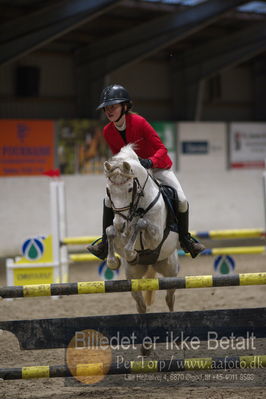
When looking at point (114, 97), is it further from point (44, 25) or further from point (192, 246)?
point (44, 25)

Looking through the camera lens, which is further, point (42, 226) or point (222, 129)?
point (222, 129)

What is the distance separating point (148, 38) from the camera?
1207 centimetres

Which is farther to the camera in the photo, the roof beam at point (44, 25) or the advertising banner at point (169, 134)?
the advertising banner at point (169, 134)

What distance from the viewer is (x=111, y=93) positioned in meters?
4.08

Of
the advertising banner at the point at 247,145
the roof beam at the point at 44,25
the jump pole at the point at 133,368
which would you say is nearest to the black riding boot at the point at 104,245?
the jump pole at the point at 133,368

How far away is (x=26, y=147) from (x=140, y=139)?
7758 mm

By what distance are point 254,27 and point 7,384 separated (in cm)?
1068

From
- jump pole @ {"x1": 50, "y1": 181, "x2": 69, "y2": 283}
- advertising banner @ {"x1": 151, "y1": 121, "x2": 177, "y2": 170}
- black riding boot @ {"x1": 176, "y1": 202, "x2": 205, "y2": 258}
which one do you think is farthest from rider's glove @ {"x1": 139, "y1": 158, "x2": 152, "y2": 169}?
advertising banner @ {"x1": 151, "y1": 121, "x2": 177, "y2": 170}

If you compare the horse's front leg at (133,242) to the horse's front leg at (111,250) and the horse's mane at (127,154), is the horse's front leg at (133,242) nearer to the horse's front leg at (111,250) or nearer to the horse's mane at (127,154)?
the horse's front leg at (111,250)

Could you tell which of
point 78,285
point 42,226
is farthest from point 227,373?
point 42,226

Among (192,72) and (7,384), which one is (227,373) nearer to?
(7,384)

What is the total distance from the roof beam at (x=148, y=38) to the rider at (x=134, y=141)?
7.51 meters

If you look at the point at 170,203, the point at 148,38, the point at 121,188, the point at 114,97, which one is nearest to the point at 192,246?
the point at 170,203

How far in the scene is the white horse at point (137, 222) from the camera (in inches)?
146
